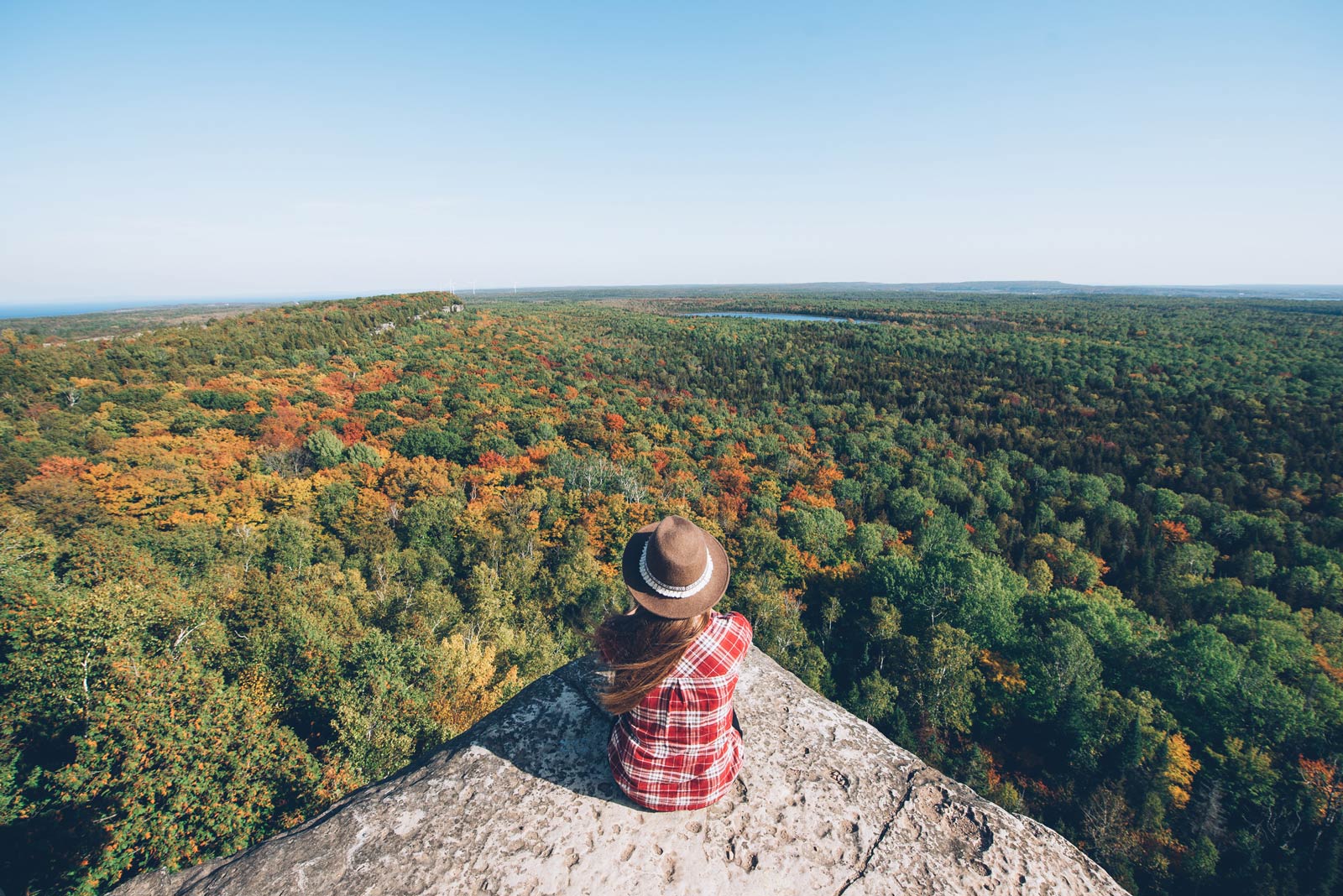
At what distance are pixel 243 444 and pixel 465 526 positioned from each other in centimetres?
2111

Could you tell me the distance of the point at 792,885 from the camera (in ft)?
14.5

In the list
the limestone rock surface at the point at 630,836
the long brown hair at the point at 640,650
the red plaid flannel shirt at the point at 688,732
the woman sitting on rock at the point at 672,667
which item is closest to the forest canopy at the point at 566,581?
the limestone rock surface at the point at 630,836

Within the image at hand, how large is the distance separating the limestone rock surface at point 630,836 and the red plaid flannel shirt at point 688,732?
35cm

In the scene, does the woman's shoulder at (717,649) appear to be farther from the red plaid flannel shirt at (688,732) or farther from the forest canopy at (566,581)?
the forest canopy at (566,581)

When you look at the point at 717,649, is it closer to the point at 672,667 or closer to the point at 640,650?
the point at 672,667

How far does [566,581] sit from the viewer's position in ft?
139

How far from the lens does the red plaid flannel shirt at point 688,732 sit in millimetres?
4199

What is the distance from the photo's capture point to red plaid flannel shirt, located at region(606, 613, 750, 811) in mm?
4199

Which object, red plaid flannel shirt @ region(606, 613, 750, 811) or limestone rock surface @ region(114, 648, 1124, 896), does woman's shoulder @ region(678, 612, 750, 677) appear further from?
limestone rock surface @ region(114, 648, 1124, 896)

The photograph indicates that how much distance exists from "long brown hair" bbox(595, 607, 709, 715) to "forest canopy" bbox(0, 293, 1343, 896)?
61.6 ft

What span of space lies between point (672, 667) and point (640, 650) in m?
0.30

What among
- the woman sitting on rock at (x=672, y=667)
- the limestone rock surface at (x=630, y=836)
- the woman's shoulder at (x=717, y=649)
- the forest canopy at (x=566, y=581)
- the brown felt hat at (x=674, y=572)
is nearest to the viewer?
the brown felt hat at (x=674, y=572)

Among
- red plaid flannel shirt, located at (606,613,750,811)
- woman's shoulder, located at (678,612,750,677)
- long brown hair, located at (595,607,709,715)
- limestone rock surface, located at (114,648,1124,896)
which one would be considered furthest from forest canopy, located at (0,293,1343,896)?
woman's shoulder, located at (678,612,750,677)

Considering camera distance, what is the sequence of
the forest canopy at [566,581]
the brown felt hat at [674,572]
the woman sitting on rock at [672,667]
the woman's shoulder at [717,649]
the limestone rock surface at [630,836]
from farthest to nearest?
the forest canopy at [566,581] → the limestone rock surface at [630,836] → the woman's shoulder at [717,649] → the woman sitting on rock at [672,667] → the brown felt hat at [674,572]
